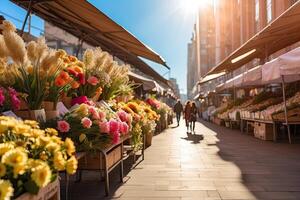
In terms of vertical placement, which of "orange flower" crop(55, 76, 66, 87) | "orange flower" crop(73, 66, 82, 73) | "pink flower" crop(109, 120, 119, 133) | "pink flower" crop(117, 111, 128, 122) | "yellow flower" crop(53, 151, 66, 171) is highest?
"orange flower" crop(73, 66, 82, 73)

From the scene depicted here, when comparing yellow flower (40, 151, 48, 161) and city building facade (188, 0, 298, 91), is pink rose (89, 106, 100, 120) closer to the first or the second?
yellow flower (40, 151, 48, 161)

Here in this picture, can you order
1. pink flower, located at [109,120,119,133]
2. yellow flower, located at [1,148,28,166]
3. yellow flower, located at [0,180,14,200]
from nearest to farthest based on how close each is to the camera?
1. yellow flower, located at [0,180,14,200]
2. yellow flower, located at [1,148,28,166]
3. pink flower, located at [109,120,119,133]

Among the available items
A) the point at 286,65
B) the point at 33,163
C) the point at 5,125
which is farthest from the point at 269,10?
the point at 33,163

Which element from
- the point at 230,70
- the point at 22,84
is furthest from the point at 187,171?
the point at 230,70

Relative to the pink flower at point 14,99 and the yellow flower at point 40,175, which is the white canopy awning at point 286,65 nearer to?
the pink flower at point 14,99

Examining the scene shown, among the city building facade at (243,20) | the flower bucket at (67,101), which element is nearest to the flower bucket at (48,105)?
the flower bucket at (67,101)

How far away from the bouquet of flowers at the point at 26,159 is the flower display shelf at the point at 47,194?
0.14ft

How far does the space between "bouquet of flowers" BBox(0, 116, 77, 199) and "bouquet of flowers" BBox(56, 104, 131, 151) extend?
1.37 metres

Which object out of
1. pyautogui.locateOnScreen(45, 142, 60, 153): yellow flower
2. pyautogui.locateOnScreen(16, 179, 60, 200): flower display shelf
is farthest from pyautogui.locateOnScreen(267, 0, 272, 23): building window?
pyautogui.locateOnScreen(45, 142, 60, 153): yellow flower

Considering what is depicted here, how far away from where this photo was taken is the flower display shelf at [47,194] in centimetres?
248

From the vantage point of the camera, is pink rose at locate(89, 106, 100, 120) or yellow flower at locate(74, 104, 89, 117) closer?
yellow flower at locate(74, 104, 89, 117)

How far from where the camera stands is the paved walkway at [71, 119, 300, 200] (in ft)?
17.9

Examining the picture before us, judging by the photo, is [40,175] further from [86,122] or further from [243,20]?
[243,20]

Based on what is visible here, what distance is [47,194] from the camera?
9.55 feet
